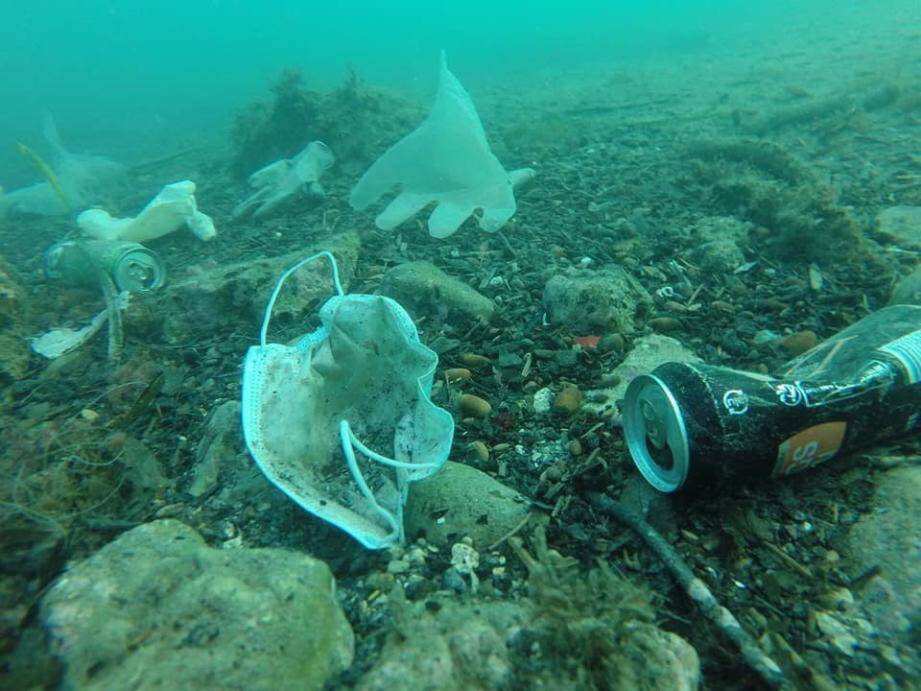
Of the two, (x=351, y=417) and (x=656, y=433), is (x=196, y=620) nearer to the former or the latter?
(x=351, y=417)

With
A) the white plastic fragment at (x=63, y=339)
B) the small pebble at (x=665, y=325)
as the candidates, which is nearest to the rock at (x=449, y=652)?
the small pebble at (x=665, y=325)

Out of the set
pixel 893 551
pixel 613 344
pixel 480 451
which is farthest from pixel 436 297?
pixel 893 551

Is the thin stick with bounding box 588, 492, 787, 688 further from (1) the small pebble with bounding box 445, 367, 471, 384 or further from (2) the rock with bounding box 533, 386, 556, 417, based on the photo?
(1) the small pebble with bounding box 445, 367, 471, 384

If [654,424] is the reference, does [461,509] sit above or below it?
below

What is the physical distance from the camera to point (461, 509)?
195 centimetres

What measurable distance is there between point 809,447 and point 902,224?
3.48 meters

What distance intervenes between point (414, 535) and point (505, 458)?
57 cm

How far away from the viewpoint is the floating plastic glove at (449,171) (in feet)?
14.5

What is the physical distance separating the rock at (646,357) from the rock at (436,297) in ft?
3.00

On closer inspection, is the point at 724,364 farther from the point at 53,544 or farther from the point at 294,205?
the point at 294,205

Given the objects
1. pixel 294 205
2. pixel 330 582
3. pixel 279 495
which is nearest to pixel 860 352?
pixel 330 582

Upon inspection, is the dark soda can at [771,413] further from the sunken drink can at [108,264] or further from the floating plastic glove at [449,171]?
the sunken drink can at [108,264]

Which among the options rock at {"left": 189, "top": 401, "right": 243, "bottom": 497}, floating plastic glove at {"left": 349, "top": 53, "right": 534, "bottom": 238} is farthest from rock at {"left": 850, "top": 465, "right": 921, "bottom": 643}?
floating plastic glove at {"left": 349, "top": 53, "right": 534, "bottom": 238}

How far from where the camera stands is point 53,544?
179cm
